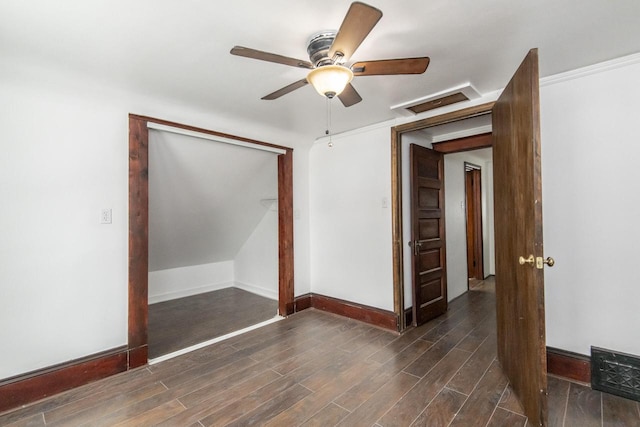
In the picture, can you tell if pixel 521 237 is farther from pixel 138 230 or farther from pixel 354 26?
pixel 138 230

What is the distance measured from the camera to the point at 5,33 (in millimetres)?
1620

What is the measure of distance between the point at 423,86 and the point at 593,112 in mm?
1158

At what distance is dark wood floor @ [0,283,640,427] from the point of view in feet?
5.96

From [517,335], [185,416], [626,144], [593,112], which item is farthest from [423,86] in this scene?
[185,416]

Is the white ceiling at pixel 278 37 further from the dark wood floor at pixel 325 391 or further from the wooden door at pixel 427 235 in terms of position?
the dark wood floor at pixel 325 391

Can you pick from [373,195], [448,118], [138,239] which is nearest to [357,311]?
[373,195]

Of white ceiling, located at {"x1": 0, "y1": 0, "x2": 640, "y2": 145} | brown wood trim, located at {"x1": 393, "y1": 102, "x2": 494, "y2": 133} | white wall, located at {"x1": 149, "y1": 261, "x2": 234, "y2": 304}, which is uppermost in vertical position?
white ceiling, located at {"x1": 0, "y1": 0, "x2": 640, "y2": 145}

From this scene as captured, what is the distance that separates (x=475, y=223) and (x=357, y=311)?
3.26 m

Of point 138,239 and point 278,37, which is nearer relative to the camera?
point 278,37

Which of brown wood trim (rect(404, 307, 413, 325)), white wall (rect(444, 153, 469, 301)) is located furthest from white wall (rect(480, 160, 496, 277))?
brown wood trim (rect(404, 307, 413, 325))

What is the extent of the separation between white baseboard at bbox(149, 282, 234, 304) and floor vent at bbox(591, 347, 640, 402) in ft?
15.2

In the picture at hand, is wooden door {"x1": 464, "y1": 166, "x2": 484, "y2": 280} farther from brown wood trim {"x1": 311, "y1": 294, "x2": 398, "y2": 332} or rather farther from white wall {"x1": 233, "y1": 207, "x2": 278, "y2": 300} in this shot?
white wall {"x1": 233, "y1": 207, "x2": 278, "y2": 300}

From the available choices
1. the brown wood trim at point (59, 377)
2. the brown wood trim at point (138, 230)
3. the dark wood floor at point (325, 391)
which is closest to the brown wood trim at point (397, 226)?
the dark wood floor at point (325, 391)

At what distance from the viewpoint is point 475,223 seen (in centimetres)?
549
